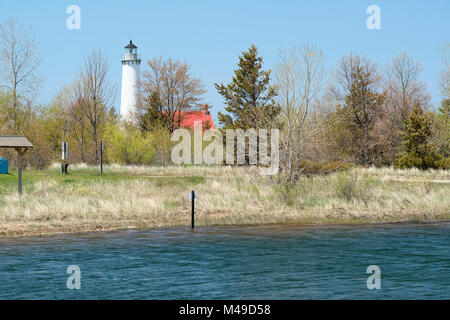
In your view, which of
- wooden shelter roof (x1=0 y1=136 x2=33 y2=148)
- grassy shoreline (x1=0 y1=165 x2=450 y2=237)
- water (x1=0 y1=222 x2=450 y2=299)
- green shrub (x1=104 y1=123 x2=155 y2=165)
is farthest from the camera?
green shrub (x1=104 y1=123 x2=155 y2=165)

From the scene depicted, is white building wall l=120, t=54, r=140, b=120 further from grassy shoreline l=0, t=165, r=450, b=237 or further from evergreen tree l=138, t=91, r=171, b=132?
grassy shoreline l=0, t=165, r=450, b=237

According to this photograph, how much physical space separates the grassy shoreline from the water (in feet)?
5.42

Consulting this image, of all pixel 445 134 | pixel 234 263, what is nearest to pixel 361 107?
pixel 445 134

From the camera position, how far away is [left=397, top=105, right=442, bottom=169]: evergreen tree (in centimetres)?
4316

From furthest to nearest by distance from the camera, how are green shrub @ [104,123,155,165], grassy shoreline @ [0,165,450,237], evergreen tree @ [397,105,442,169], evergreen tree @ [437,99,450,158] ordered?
green shrub @ [104,123,155,165] → evergreen tree @ [437,99,450,158] → evergreen tree @ [397,105,442,169] → grassy shoreline @ [0,165,450,237]

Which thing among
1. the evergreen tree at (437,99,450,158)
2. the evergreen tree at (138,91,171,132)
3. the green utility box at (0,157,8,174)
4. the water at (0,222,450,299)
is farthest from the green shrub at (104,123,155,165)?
the water at (0,222,450,299)

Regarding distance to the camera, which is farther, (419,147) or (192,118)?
(192,118)

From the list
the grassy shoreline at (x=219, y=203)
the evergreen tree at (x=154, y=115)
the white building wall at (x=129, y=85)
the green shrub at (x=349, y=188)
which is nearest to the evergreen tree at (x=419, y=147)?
the grassy shoreline at (x=219, y=203)

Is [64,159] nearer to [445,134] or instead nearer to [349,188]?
[349,188]

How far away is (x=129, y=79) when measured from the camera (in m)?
66.8

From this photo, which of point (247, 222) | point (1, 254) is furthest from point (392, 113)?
point (1, 254)

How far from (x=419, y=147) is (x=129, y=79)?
33936mm
